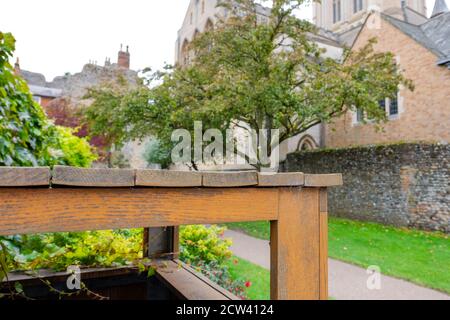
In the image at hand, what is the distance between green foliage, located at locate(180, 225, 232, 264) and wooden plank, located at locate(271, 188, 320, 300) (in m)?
3.10

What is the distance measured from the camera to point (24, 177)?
90 cm

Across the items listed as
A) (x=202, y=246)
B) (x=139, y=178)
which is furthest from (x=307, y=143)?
(x=139, y=178)

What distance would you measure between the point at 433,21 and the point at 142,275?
2111 cm

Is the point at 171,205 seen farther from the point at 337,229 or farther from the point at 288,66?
the point at 337,229

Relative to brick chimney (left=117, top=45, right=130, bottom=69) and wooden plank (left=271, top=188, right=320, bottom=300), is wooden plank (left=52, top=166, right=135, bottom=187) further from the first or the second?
brick chimney (left=117, top=45, right=130, bottom=69)

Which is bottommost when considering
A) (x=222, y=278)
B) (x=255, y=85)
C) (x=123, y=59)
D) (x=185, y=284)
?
(x=222, y=278)

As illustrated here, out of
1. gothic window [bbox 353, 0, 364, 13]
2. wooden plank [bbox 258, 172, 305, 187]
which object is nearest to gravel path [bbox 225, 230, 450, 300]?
wooden plank [bbox 258, 172, 305, 187]

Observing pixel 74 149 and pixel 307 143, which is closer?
pixel 74 149

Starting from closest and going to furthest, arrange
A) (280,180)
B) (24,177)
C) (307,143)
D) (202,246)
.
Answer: (24,177) < (280,180) < (202,246) < (307,143)

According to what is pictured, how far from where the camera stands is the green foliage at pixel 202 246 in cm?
446

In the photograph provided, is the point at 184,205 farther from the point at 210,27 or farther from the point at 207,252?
the point at 210,27

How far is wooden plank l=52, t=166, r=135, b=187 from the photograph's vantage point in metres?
0.95

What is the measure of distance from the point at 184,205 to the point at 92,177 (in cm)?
35

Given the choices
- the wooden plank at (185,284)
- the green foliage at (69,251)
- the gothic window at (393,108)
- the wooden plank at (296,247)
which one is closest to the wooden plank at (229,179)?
the wooden plank at (296,247)
